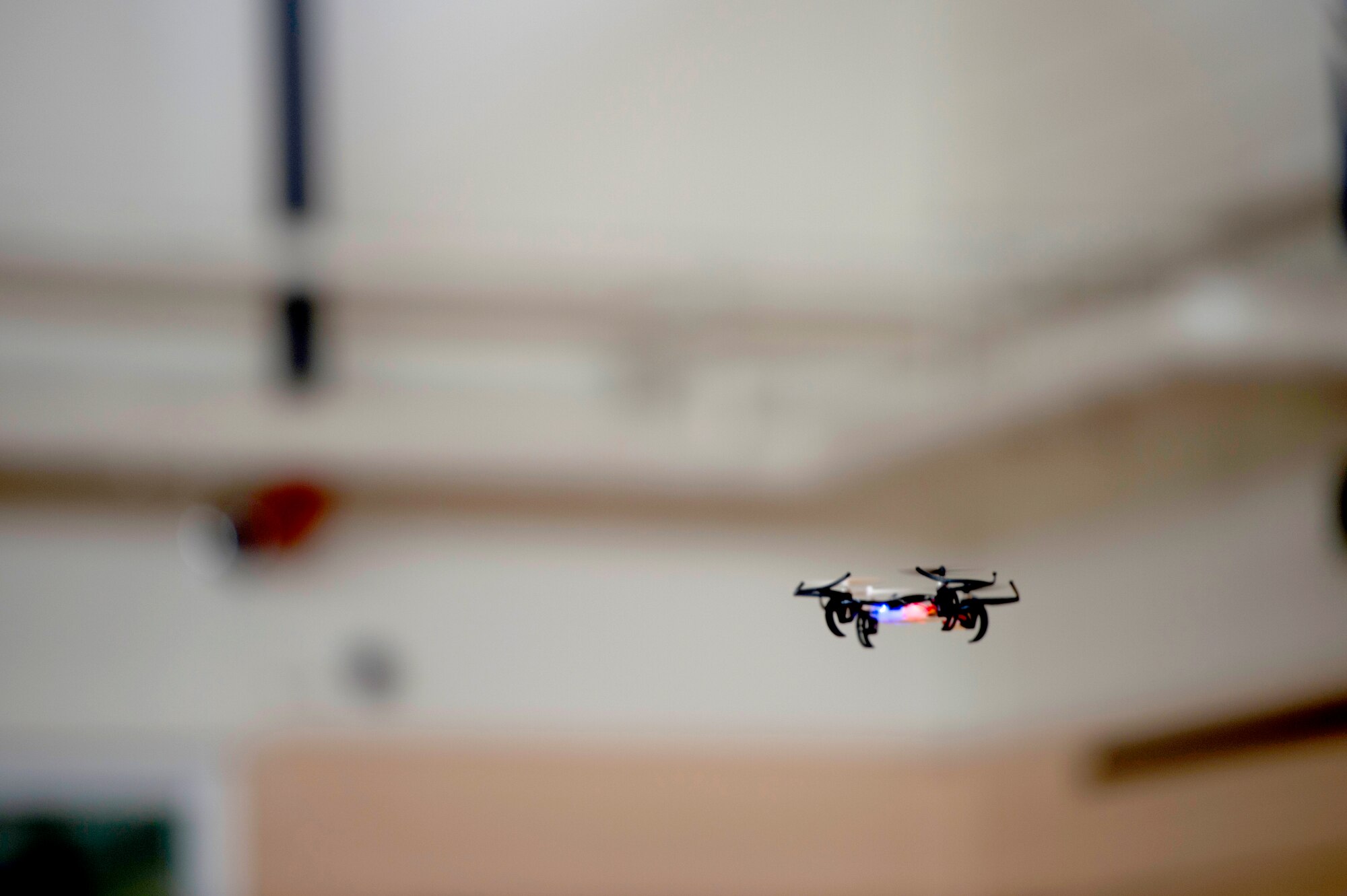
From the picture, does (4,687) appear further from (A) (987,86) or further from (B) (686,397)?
(A) (987,86)

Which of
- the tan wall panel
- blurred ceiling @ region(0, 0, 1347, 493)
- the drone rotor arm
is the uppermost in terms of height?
blurred ceiling @ region(0, 0, 1347, 493)

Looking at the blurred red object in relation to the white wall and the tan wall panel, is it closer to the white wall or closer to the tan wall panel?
the white wall

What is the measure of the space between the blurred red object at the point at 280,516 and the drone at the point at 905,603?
433 cm

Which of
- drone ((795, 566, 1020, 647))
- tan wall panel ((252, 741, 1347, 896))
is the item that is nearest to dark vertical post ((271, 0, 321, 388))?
tan wall panel ((252, 741, 1347, 896))

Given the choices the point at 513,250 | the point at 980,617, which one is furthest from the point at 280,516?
the point at 980,617

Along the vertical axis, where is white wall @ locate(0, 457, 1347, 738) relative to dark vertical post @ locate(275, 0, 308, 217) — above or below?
below

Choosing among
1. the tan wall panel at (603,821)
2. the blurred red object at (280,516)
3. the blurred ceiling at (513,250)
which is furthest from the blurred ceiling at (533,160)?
the tan wall panel at (603,821)

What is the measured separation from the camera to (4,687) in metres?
4.39

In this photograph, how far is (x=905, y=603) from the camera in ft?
1.25

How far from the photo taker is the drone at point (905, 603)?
38 centimetres

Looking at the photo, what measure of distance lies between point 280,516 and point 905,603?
14.3 ft

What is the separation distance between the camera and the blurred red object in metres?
4.45

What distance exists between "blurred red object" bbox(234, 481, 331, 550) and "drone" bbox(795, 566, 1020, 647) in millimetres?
4331

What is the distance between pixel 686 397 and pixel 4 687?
2778mm
